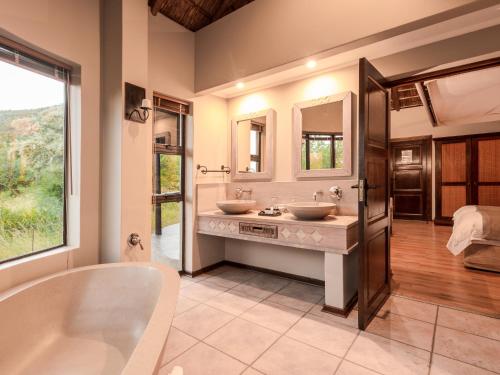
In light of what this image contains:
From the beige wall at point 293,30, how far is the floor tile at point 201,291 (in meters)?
2.25

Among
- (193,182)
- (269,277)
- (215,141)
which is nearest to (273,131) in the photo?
(215,141)

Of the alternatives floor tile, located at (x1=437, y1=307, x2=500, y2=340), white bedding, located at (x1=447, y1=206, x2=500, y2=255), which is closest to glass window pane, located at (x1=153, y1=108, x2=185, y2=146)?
floor tile, located at (x1=437, y1=307, x2=500, y2=340)

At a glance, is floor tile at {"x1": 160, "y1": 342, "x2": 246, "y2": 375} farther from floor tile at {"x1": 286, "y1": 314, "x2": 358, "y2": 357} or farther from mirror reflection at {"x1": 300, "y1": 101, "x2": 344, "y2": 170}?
mirror reflection at {"x1": 300, "y1": 101, "x2": 344, "y2": 170}

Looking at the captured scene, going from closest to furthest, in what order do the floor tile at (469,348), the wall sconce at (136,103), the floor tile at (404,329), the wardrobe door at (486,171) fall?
the floor tile at (469,348), the floor tile at (404,329), the wall sconce at (136,103), the wardrobe door at (486,171)

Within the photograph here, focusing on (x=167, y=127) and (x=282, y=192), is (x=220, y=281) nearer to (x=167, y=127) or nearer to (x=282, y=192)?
(x=282, y=192)

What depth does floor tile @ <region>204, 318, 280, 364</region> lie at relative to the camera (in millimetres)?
1810

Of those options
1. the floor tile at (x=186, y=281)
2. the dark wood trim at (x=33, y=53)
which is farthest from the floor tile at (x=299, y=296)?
the dark wood trim at (x=33, y=53)

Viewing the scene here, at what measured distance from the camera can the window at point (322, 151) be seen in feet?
9.30

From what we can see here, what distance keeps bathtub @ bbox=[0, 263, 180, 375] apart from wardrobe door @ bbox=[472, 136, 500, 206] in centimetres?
714

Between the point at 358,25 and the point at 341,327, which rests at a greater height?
the point at 358,25

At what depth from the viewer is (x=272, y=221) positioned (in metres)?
2.67

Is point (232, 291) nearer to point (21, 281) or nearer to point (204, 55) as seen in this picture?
point (21, 281)

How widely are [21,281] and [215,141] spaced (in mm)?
2397

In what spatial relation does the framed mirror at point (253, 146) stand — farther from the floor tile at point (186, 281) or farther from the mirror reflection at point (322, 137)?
the floor tile at point (186, 281)
